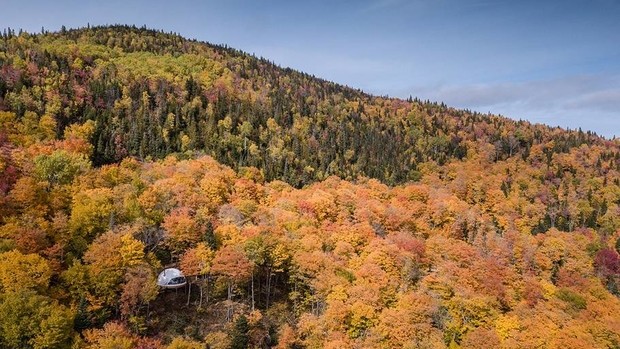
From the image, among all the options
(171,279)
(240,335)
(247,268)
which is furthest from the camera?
(171,279)

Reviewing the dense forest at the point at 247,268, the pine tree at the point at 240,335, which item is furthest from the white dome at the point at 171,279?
the pine tree at the point at 240,335

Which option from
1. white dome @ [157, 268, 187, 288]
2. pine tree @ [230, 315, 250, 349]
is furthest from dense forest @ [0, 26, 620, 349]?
white dome @ [157, 268, 187, 288]

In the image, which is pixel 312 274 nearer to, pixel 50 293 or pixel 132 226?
pixel 132 226

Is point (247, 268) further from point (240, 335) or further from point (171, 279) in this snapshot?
point (171, 279)

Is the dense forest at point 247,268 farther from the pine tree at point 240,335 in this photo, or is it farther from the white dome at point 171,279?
the white dome at point 171,279

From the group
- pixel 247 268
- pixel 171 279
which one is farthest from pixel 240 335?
pixel 171 279

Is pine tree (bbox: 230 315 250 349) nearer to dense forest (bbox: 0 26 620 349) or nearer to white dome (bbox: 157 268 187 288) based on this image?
dense forest (bbox: 0 26 620 349)

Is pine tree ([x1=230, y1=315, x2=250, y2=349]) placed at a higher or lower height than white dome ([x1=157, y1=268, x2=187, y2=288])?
lower

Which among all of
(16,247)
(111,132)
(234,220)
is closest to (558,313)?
(234,220)

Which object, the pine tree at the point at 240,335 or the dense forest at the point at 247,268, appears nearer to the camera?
the pine tree at the point at 240,335
